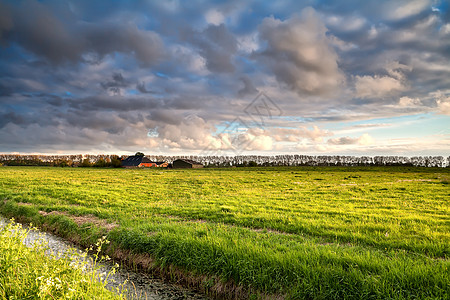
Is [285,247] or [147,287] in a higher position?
[285,247]

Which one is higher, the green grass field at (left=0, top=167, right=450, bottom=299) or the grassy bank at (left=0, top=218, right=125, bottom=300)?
the grassy bank at (left=0, top=218, right=125, bottom=300)

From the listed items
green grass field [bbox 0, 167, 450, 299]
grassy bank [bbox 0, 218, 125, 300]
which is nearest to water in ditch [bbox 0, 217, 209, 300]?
green grass field [bbox 0, 167, 450, 299]

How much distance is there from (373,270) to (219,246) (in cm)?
424

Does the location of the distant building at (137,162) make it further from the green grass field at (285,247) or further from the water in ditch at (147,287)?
the water in ditch at (147,287)

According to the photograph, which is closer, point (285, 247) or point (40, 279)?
point (40, 279)

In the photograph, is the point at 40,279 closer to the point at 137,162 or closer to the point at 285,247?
the point at 285,247

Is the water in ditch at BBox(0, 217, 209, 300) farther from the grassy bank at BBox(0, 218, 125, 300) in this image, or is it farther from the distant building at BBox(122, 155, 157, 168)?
the distant building at BBox(122, 155, 157, 168)

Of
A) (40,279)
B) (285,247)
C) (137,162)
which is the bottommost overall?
(285,247)

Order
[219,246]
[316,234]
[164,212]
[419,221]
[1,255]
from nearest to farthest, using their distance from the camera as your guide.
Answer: [1,255] → [219,246] → [316,234] → [419,221] → [164,212]

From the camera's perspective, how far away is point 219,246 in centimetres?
818

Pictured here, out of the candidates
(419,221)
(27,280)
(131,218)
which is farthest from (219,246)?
(419,221)

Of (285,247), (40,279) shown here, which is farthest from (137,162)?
(40,279)

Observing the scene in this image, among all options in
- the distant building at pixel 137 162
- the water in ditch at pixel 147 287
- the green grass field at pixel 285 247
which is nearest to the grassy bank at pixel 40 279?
the water in ditch at pixel 147 287

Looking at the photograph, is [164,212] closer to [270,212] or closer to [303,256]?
[270,212]
